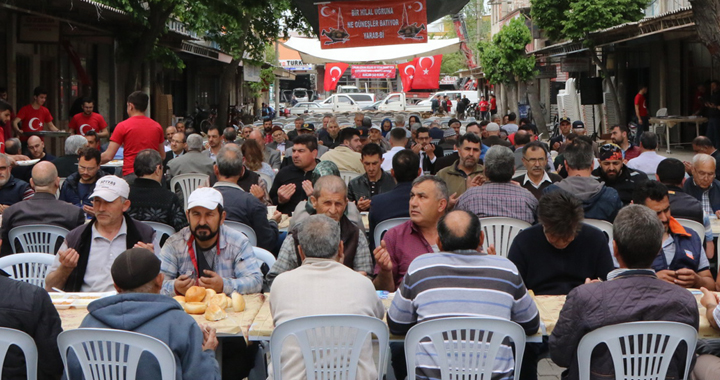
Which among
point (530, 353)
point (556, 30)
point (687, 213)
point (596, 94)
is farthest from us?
point (556, 30)

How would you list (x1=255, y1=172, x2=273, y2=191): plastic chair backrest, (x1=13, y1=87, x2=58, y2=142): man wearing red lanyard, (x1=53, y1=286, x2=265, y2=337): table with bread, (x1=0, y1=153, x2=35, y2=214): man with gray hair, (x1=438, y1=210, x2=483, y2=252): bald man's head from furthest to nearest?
(x1=13, y1=87, x2=58, y2=142): man wearing red lanyard
(x1=255, y1=172, x2=273, y2=191): plastic chair backrest
(x1=0, y1=153, x2=35, y2=214): man with gray hair
(x1=53, y1=286, x2=265, y2=337): table with bread
(x1=438, y1=210, x2=483, y2=252): bald man's head

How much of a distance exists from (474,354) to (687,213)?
331cm

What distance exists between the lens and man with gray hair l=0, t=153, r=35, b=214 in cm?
790

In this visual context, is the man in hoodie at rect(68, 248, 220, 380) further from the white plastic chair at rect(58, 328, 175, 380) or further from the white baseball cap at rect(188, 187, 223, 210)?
the white baseball cap at rect(188, 187, 223, 210)

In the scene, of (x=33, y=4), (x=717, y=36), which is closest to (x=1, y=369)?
(x=717, y=36)

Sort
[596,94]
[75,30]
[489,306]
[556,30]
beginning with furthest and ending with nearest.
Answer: [556,30]
[596,94]
[75,30]
[489,306]

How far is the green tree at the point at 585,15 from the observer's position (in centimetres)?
2378

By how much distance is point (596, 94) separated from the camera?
2409cm

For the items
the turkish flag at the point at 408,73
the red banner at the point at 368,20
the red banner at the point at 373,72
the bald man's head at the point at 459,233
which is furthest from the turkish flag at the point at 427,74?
the red banner at the point at 373,72

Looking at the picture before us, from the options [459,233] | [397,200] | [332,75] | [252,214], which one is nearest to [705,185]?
[397,200]

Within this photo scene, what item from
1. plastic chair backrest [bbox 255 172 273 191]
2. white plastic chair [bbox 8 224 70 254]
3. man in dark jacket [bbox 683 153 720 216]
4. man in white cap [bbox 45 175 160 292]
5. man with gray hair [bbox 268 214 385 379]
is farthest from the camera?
plastic chair backrest [bbox 255 172 273 191]

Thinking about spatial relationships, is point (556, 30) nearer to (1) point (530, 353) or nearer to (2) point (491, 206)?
(2) point (491, 206)

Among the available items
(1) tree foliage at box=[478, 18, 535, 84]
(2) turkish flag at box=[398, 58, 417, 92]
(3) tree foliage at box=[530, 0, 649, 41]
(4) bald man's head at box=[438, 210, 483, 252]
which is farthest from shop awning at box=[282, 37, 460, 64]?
(4) bald man's head at box=[438, 210, 483, 252]

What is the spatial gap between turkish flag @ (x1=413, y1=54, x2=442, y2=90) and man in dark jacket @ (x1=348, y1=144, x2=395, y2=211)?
20886 millimetres
